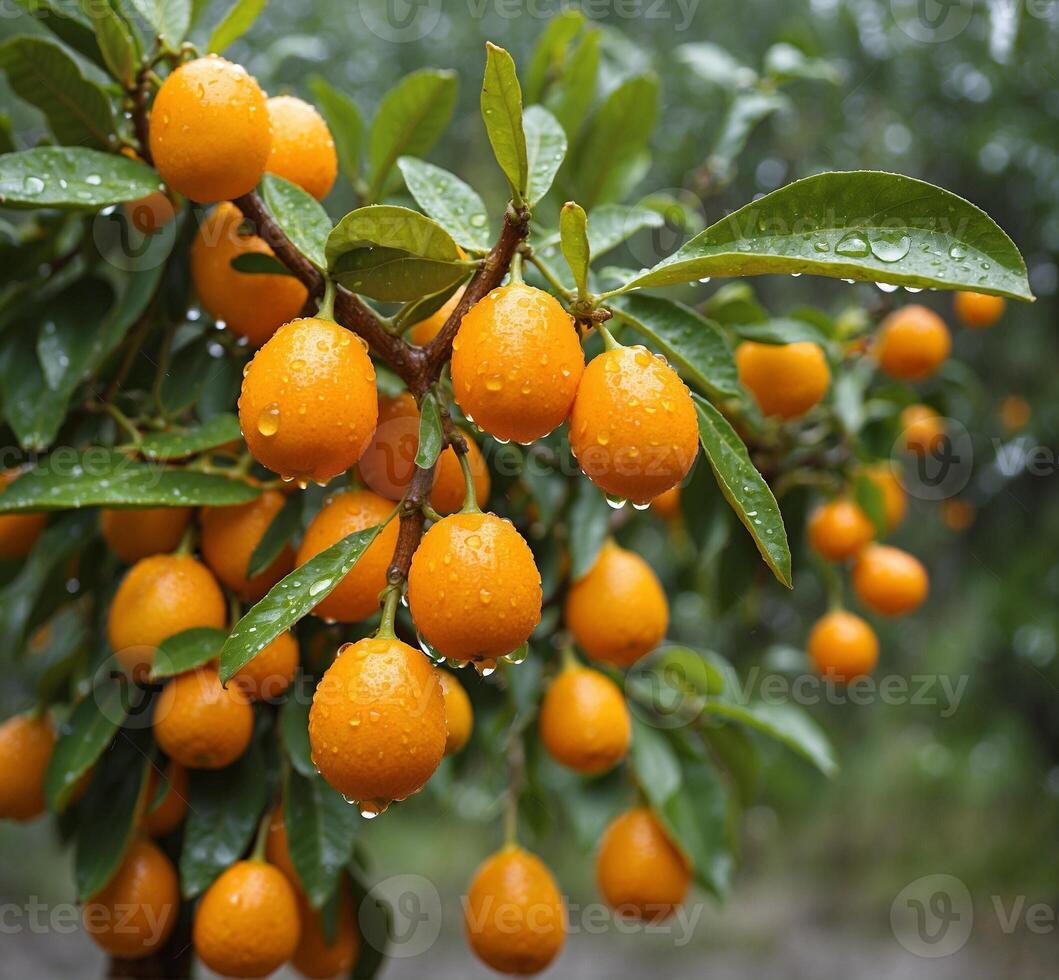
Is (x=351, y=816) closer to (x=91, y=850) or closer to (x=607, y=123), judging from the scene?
(x=91, y=850)

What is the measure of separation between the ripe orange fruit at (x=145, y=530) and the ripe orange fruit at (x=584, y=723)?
389mm

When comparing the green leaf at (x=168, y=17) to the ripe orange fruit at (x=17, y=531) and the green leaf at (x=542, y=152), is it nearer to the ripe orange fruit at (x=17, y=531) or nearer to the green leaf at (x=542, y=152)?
the green leaf at (x=542, y=152)

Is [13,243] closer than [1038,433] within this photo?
Yes

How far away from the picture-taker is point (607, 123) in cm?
100

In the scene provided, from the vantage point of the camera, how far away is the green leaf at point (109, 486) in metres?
0.65

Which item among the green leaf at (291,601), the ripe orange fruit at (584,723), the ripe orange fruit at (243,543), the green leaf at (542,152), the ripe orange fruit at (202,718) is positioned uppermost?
the green leaf at (542,152)

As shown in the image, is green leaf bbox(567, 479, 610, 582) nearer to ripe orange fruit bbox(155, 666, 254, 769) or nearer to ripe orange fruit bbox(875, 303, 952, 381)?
ripe orange fruit bbox(155, 666, 254, 769)

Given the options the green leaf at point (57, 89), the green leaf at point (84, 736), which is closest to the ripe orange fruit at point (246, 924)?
the green leaf at point (84, 736)

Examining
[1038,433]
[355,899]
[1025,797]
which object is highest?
[355,899]

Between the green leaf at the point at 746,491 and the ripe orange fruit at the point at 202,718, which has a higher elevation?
the green leaf at the point at 746,491

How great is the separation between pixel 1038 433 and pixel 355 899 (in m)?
2.11

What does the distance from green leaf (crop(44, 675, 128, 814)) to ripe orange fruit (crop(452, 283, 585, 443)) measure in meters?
0.46

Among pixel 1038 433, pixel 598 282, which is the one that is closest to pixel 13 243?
pixel 598 282

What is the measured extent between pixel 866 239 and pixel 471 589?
28 centimetres
